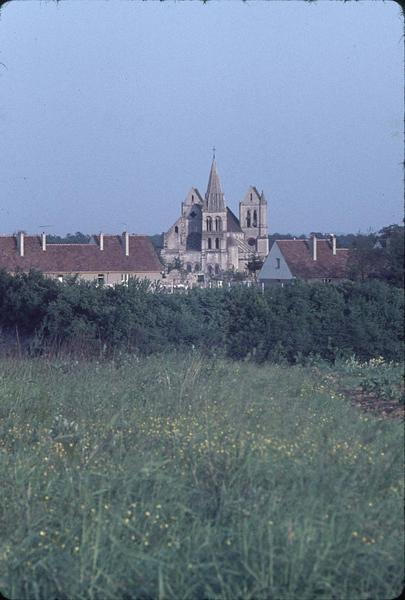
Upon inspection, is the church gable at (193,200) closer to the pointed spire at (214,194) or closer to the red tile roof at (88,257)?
the pointed spire at (214,194)

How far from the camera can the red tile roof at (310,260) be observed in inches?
460

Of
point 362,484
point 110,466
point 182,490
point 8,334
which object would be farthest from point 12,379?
point 8,334

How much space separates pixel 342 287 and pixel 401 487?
6632 millimetres

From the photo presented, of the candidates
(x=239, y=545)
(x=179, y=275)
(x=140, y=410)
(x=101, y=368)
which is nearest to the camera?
(x=239, y=545)

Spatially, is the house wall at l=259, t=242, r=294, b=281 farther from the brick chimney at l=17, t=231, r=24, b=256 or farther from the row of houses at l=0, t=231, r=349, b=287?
the brick chimney at l=17, t=231, r=24, b=256

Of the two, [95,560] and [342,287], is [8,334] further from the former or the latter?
[95,560]

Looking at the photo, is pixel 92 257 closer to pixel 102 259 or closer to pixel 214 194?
pixel 102 259

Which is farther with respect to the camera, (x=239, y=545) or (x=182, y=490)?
(x=182, y=490)

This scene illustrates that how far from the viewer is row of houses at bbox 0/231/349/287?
13.6 m

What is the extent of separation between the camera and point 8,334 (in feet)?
59.0

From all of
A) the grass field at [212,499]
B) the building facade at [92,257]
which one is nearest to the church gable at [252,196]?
the grass field at [212,499]

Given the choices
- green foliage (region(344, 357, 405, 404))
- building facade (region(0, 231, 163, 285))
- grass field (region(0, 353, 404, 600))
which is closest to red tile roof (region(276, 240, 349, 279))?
green foliage (region(344, 357, 405, 404))

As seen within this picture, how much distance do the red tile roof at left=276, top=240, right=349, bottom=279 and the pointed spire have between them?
98cm

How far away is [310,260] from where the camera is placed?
12.5 metres
